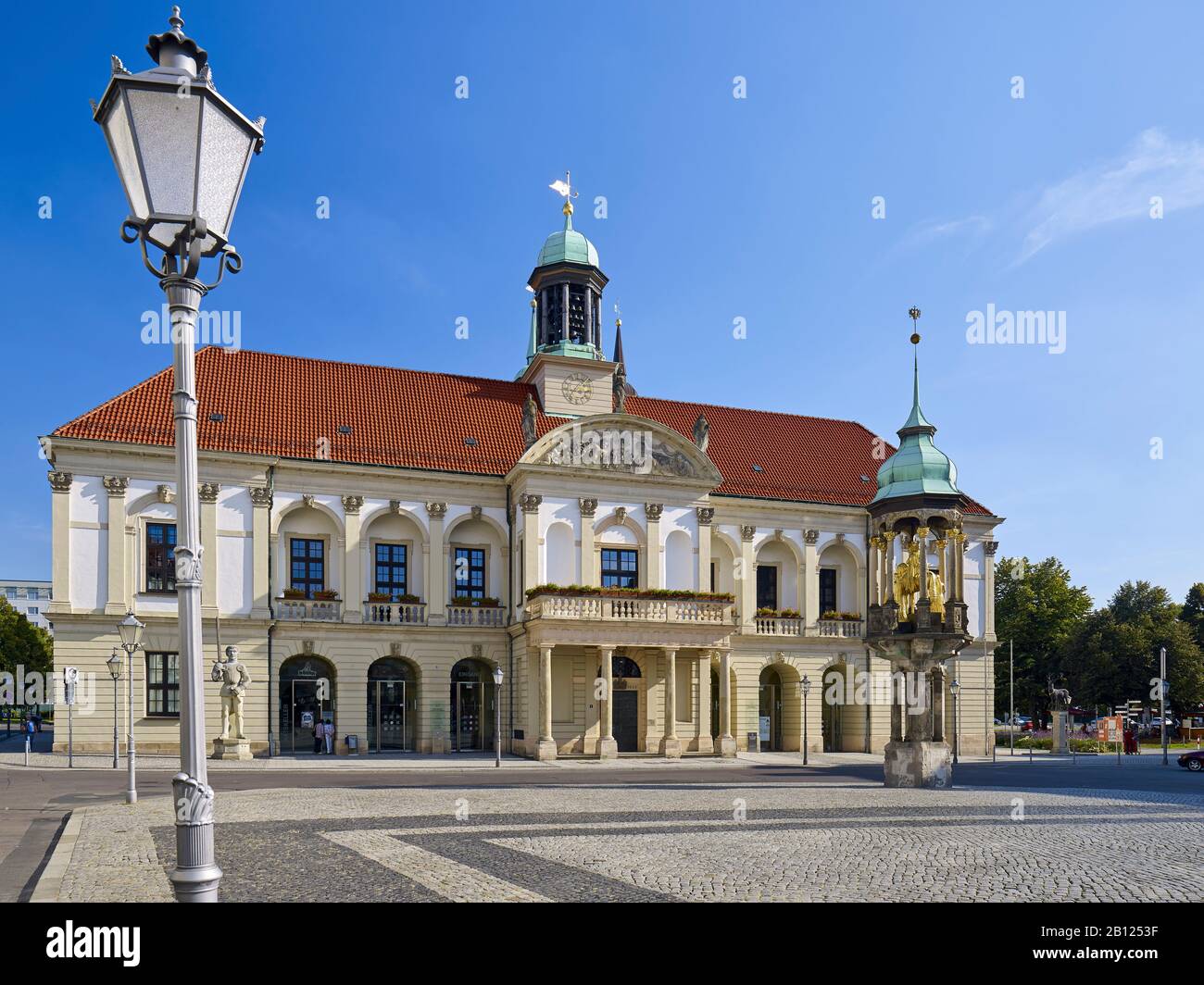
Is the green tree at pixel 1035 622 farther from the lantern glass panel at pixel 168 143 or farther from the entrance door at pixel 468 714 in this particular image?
the lantern glass panel at pixel 168 143

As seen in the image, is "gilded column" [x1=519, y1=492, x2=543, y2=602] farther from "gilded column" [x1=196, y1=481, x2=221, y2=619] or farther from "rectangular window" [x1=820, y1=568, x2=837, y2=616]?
"rectangular window" [x1=820, y1=568, x2=837, y2=616]

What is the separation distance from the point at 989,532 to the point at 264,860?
4360 cm

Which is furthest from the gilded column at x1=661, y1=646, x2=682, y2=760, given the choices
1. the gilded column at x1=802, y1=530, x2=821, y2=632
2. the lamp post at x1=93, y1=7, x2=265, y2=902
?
the lamp post at x1=93, y1=7, x2=265, y2=902

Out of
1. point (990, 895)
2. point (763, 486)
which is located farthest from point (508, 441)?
point (990, 895)

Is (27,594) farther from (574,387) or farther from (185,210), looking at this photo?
(185,210)

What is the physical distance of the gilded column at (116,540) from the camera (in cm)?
3750

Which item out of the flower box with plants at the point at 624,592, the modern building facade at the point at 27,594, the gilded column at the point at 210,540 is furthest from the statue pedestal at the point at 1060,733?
the modern building facade at the point at 27,594

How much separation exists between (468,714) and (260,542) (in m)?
10.6

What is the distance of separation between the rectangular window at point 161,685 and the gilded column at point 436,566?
370 inches

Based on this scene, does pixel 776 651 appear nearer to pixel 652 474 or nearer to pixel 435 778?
pixel 652 474

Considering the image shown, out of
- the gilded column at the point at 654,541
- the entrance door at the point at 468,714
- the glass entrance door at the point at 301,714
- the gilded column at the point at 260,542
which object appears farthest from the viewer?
the gilded column at the point at 654,541

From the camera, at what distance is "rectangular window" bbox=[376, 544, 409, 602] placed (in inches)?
1641

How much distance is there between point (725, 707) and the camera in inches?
1731

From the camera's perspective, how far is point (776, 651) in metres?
46.0
